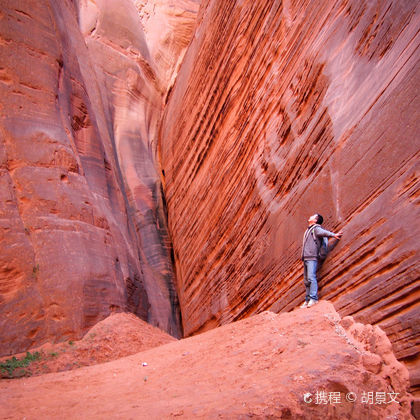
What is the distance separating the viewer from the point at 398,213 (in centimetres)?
317

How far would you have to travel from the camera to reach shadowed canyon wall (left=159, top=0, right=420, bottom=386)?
3.26 m

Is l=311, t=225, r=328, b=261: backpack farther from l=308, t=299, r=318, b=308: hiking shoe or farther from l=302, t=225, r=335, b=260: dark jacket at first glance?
l=308, t=299, r=318, b=308: hiking shoe

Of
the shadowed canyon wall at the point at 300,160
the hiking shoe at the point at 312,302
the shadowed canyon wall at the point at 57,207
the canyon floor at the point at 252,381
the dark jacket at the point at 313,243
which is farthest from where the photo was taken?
the shadowed canyon wall at the point at 57,207

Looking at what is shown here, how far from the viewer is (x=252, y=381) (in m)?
2.74

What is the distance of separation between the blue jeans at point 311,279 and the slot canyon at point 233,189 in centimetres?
8

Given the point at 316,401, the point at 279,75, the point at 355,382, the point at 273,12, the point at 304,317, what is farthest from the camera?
the point at 273,12

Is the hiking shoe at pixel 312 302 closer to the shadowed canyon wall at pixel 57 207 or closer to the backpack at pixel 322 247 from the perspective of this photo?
the backpack at pixel 322 247

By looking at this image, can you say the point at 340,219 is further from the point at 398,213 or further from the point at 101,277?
the point at 101,277

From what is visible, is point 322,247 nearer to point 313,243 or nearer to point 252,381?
point 313,243

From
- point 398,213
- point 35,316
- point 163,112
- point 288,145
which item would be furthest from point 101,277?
point 163,112

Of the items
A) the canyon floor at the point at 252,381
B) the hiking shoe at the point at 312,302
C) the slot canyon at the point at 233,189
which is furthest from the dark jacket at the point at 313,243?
the canyon floor at the point at 252,381

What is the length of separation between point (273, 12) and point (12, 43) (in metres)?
4.18

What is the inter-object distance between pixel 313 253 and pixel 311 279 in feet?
0.84

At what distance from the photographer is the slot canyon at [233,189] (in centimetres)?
335
